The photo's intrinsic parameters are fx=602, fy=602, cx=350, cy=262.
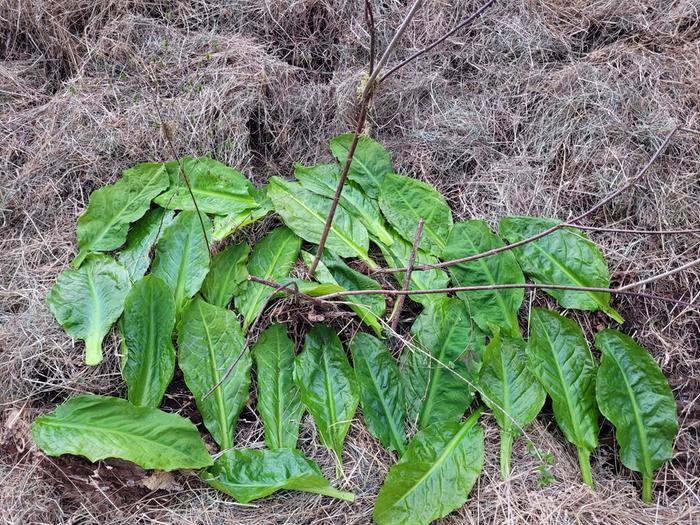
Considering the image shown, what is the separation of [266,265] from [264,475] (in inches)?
23.6

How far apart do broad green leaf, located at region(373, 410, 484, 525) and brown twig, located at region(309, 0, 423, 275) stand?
22.3 inches

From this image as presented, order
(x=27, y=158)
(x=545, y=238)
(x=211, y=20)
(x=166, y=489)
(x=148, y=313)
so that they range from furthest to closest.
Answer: (x=211, y=20)
(x=27, y=158)
(x=545, y=238)
(x=148, y=313)
(x=166, y=489)

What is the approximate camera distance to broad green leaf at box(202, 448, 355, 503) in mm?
1458

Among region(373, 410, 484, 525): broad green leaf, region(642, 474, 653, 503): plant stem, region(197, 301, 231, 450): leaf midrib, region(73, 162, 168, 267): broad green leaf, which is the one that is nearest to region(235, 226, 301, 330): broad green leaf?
region(197, 301, 231, 450): leaf midrib

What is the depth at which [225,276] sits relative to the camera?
5.82 ft

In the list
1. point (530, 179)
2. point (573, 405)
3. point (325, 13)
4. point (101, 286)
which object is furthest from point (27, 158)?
point (573, 405)

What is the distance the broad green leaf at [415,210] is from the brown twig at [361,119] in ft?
0.69

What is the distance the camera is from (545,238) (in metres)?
1.78

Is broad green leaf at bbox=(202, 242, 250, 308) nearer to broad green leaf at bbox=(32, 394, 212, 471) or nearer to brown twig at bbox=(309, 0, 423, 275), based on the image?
brown twig at bbox=(309, 0, 423, 275)

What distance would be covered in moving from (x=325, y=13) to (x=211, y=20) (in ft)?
1.37

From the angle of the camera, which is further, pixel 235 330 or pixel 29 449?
pixel 235 330

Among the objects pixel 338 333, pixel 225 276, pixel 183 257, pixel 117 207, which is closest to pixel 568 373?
pixel 338 333

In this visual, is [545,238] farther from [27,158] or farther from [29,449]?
[27,158]

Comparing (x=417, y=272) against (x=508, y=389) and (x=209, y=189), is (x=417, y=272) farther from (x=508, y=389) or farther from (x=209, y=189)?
(x=209, y=189)
